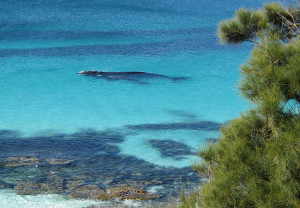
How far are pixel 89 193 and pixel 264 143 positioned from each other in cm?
349

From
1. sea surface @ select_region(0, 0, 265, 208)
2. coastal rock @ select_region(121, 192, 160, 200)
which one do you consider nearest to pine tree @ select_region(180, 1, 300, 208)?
sea surface @ select_region(0, 0, 265, 208)

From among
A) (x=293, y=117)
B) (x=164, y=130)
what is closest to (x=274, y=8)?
(x=293, y=117)

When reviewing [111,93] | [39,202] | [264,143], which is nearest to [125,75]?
[111,93]

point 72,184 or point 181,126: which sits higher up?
point 181,126

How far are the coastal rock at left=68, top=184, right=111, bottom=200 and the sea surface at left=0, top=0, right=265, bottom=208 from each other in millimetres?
162

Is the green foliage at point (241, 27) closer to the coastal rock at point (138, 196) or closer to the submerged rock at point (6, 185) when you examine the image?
the coastal rock at point (138, 196)

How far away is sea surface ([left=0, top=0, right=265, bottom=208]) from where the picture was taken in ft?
24.0

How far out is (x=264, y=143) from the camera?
3391 mm

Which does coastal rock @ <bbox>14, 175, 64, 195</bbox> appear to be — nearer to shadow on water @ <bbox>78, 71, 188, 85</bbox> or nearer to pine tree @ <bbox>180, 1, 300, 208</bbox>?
pine tree @ <bbox>180, 1, 300, 208</bbox>

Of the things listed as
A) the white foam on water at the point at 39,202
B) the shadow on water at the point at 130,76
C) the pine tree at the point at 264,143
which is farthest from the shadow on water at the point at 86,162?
the shadow on water at the point at 130,76

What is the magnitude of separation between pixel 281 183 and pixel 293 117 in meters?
0.51

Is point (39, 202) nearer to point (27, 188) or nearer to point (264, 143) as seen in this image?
point (27, 188)

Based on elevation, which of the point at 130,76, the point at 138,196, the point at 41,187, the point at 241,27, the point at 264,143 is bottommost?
the point at 138,196

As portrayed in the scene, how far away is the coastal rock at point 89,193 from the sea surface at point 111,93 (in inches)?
6.4
